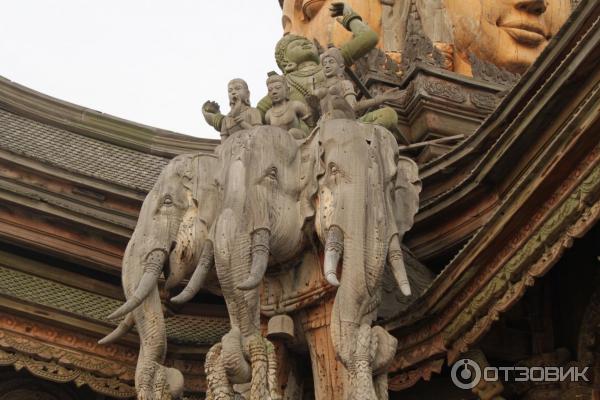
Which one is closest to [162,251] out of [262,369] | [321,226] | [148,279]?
[148,279]

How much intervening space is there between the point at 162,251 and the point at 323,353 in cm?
129

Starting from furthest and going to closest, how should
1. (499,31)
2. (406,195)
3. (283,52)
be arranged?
(499,31), (283,52), (406,195)

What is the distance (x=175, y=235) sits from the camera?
905 centimetres

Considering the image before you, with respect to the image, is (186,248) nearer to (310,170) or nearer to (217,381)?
(310,170)

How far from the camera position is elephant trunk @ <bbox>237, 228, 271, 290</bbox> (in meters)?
8.24

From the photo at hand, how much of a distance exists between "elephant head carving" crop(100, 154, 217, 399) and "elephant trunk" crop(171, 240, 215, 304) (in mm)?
264

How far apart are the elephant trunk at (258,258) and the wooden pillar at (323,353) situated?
490 millimetres

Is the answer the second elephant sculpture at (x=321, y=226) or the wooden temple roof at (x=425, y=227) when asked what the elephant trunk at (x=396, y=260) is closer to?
the second elephant sculpture at (x=321, y=226)

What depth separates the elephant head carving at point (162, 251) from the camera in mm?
8594

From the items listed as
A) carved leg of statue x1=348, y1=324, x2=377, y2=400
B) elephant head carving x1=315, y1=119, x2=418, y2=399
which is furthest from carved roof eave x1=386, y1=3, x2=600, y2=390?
carved leg of statue x1=348, y1=324, x2=377, y2=400

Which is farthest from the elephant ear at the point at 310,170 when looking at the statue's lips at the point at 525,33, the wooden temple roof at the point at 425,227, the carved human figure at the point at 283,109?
the statue's lips at the point at 525,33

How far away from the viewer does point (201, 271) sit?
8594 millimetres

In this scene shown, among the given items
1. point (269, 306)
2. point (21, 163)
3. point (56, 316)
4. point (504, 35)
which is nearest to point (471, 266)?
point (269, 306)

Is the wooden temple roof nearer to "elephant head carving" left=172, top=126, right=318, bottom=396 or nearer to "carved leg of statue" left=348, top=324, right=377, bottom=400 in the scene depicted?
"carved leg of statue" left=348, top=324, right=377, bottom=400
